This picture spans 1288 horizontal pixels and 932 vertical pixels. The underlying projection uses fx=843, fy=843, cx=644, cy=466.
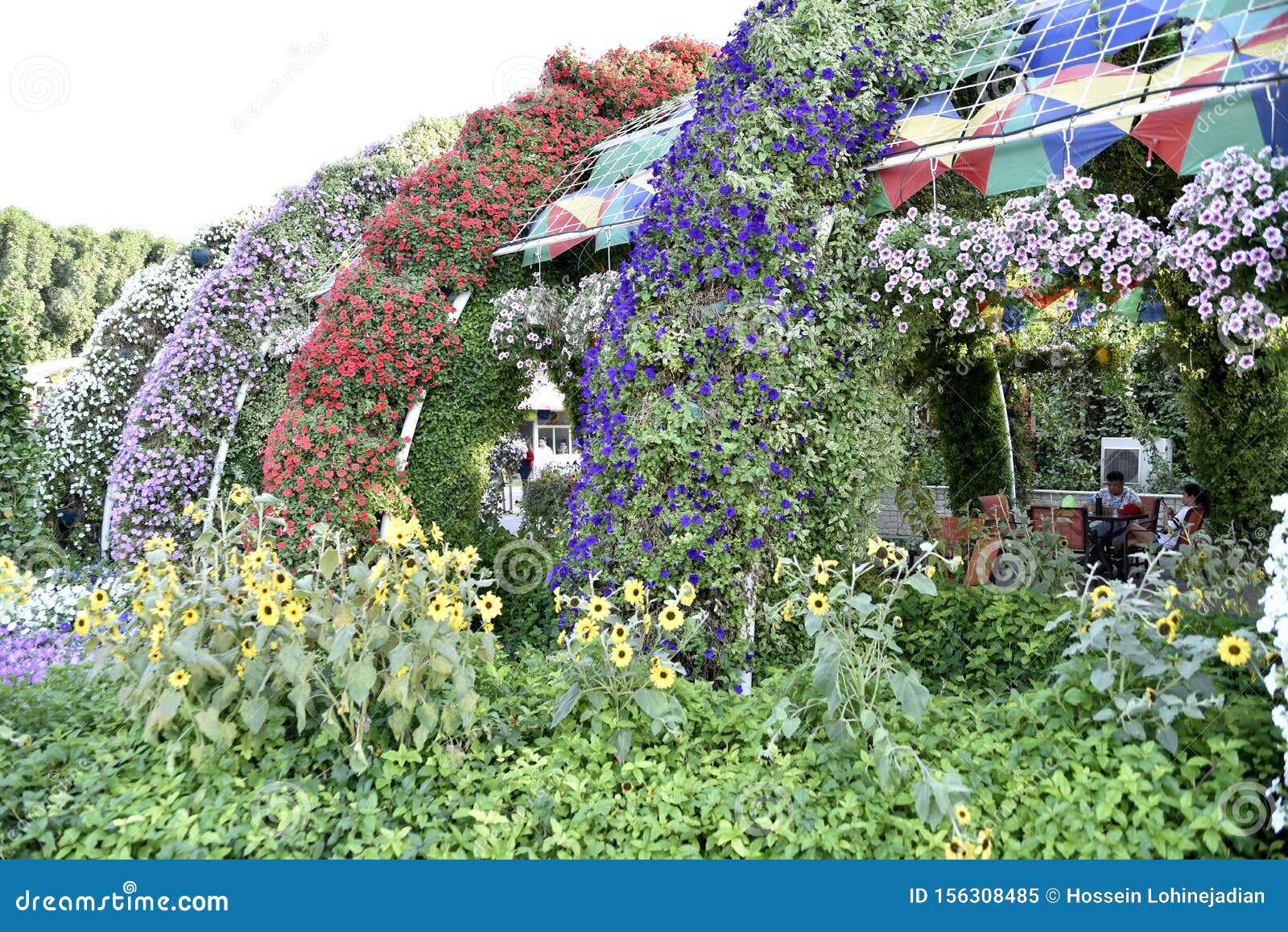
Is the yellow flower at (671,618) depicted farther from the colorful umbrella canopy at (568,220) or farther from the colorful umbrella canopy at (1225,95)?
the colorful umbrella canopy at (568,220)

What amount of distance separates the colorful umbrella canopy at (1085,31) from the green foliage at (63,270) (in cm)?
2444

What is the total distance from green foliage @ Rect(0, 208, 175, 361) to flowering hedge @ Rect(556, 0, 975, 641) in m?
23.3

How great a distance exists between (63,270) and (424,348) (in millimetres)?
24470

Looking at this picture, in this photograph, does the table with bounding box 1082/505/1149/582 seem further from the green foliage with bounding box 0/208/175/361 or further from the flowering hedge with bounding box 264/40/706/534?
the green foliage with bounding box 0/208/175/361

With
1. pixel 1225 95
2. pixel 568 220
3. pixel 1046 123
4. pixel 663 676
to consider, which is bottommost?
pixel 663 676

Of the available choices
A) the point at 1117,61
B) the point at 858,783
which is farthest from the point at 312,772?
the point at 1117,61

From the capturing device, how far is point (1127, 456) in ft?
44.4

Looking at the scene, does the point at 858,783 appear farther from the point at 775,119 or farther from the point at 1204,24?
the point at 1204,24

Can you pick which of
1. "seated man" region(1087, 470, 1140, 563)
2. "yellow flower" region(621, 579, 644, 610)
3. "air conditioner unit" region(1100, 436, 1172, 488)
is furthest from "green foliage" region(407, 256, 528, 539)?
"air conditioner unit" region(1100, 436, 1172, 488)

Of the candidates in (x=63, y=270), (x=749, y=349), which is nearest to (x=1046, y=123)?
(x=749, y=349)

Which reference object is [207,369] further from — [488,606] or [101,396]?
[488,606]

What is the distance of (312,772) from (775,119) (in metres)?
3.85

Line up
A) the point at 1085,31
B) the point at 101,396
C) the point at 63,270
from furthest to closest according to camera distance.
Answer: the point at 63,270 → the point at 101,396 → the point at 1085,31

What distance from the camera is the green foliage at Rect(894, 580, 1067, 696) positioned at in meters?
4.04
